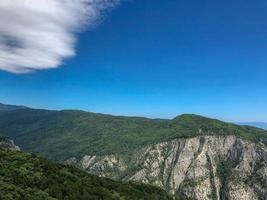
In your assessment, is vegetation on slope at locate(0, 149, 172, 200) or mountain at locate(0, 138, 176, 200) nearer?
vegetation on slope at locate(0, 149, 172, 200)

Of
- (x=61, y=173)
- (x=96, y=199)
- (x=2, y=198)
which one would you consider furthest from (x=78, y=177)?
(x=2, y=198)

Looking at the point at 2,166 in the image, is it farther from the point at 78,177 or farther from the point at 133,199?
the point at 133,199

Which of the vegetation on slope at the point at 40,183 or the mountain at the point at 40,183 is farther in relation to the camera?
the mountain at the point at 40,183

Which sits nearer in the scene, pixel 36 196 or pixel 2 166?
pixel 36 196

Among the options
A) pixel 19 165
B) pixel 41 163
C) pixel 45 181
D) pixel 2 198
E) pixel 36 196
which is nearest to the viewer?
pixel 2 198

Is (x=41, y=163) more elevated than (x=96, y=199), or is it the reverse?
(x=41, y=163)

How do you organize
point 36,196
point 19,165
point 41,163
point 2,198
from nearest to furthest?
point 2,198, point 36,196, point 19,165, point 41,163

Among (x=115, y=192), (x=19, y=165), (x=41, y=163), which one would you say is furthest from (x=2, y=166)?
(x=115, y=192)
